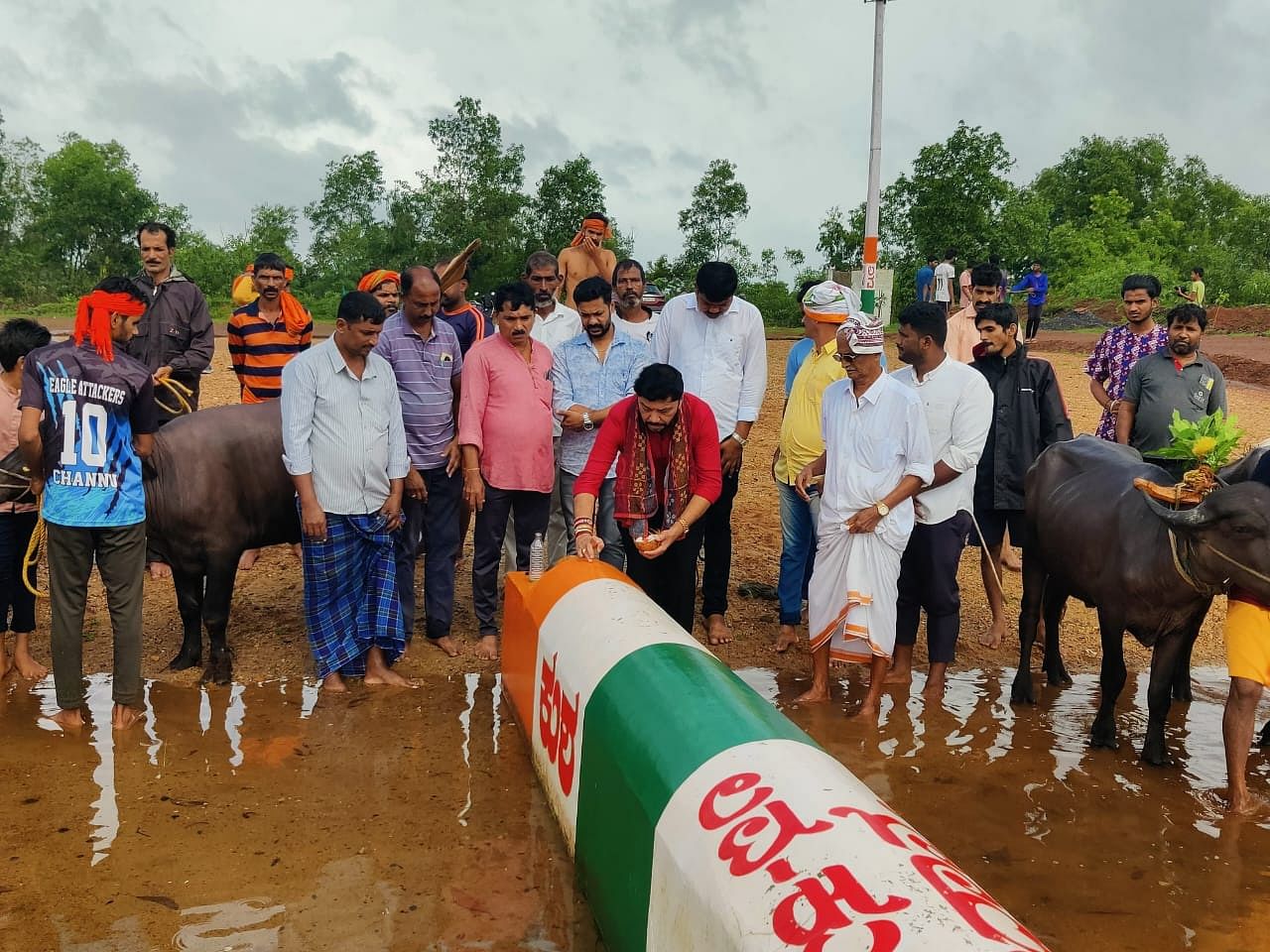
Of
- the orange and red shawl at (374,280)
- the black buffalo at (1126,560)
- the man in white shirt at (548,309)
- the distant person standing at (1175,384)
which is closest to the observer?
the black buffalo at (1126,560)

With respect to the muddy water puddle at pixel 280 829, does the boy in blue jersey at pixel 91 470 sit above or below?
above

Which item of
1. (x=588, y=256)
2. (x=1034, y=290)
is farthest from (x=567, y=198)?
(x=588, y=256)

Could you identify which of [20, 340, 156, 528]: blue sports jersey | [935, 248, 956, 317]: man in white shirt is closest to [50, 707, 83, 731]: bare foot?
[20, 340, 156, 528]: blue sports jersey

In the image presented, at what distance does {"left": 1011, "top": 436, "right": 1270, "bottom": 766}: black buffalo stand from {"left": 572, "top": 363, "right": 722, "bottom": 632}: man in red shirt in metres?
1.97

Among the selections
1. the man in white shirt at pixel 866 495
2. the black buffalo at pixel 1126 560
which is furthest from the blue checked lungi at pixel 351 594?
the black buffalo at pixel 1126 560

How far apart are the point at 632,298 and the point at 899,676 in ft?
10.1

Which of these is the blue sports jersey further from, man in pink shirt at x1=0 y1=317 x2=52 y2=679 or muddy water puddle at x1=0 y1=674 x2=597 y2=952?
muddy water puddle at x1=0 y1=674 x2=597 y2=952

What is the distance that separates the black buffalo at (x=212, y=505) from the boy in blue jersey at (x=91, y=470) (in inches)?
25.7

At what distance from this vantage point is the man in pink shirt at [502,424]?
600 cm

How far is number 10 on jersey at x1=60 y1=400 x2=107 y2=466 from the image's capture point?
4.84 metres

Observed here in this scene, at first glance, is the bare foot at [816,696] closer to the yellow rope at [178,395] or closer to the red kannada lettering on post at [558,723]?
the red kannada lettering on post at [558,723]

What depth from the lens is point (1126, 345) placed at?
7109mm

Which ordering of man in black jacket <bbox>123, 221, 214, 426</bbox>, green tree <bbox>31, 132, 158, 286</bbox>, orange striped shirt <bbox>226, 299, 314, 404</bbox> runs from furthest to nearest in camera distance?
1. green tree <bbox>31, 132, 158, 286</bbox>
2. orange striped shirt <bbox>226, 299, 314, 404</bbox>
3. man in black jacket <bbox>123, 221, 214, 426</bbox>

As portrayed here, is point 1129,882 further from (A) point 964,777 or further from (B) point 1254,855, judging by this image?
(A) point 964,777
